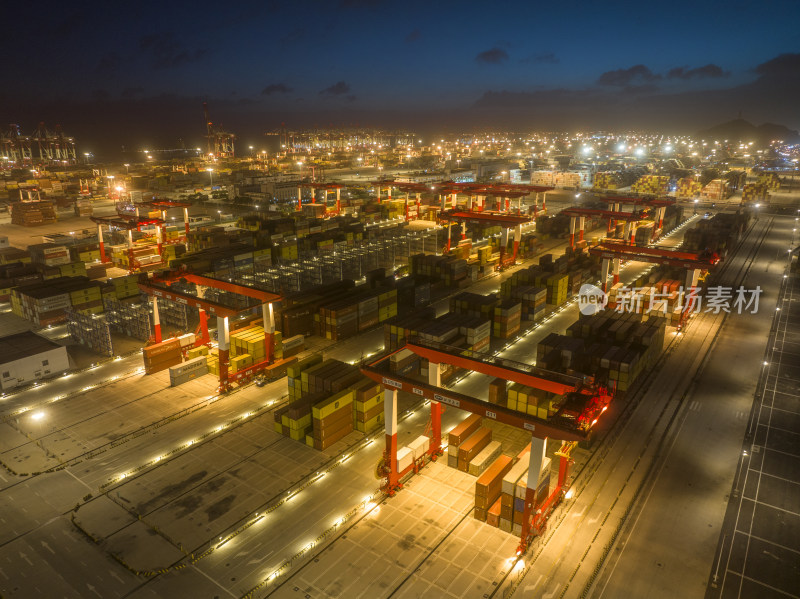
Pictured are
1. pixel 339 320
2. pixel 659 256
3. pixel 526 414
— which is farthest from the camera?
pixel 659 256

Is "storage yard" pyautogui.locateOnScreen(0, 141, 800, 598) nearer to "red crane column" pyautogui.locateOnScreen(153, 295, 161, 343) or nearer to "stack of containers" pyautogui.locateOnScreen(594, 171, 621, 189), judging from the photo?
"red crane column" pyautogui.locateOnScreen(153, 295, 161, 343)

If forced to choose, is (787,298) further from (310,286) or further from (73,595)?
(73,595)

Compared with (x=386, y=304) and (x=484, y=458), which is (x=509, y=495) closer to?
(x=484, y=458)

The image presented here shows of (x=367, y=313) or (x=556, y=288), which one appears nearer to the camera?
(x=367, y=313)

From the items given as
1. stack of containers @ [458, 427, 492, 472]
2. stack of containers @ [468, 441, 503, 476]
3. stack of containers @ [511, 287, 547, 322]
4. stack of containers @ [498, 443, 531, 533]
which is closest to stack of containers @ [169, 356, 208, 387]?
stack of containers @ [458, 427, 492, 472]

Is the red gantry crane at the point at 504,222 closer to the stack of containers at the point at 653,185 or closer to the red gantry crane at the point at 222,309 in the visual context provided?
the red gantry crane at the point at 222,309

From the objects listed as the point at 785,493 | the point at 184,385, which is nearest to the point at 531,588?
the point at 785,493

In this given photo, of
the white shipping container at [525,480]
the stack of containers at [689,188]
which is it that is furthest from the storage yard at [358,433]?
the stack of containers at [689,188]

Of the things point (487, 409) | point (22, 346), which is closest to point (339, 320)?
point (22, 346)
